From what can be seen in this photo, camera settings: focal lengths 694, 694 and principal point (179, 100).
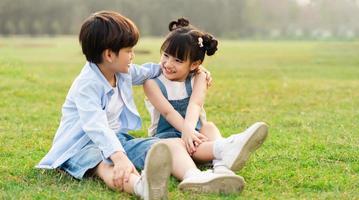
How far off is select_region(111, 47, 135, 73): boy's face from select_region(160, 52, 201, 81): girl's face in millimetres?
389

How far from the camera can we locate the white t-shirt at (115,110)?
3830mm

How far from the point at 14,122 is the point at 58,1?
63123 mm

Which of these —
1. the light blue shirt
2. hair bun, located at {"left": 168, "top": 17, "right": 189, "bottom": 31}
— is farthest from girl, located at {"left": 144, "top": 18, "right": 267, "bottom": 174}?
the light blue shirt

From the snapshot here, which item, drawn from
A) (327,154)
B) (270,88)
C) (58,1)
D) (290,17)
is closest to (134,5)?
(58,1)

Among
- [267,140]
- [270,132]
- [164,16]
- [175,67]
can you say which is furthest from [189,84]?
[164,16]

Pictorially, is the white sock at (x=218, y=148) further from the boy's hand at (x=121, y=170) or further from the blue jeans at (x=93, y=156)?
the boy's hand at (x=121, y=170)

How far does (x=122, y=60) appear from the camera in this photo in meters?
3.69

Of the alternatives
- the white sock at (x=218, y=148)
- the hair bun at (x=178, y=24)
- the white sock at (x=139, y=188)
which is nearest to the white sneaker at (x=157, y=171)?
the white sock at (x=139, y=188)

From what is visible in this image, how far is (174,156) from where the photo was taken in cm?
355

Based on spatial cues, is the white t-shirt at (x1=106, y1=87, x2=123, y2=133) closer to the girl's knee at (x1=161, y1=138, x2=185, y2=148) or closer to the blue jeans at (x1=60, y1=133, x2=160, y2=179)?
the blue jeans at (x1=60, y1=133, x2=160, y2=179)

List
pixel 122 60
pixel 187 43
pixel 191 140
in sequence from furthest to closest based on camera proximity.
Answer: pixel 187 43 → pixel 191 140 → pixel 122 60

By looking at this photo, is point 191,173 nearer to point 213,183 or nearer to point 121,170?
point 213,183

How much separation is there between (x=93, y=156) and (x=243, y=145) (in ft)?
2.58

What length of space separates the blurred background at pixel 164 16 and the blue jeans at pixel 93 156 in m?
57.7
